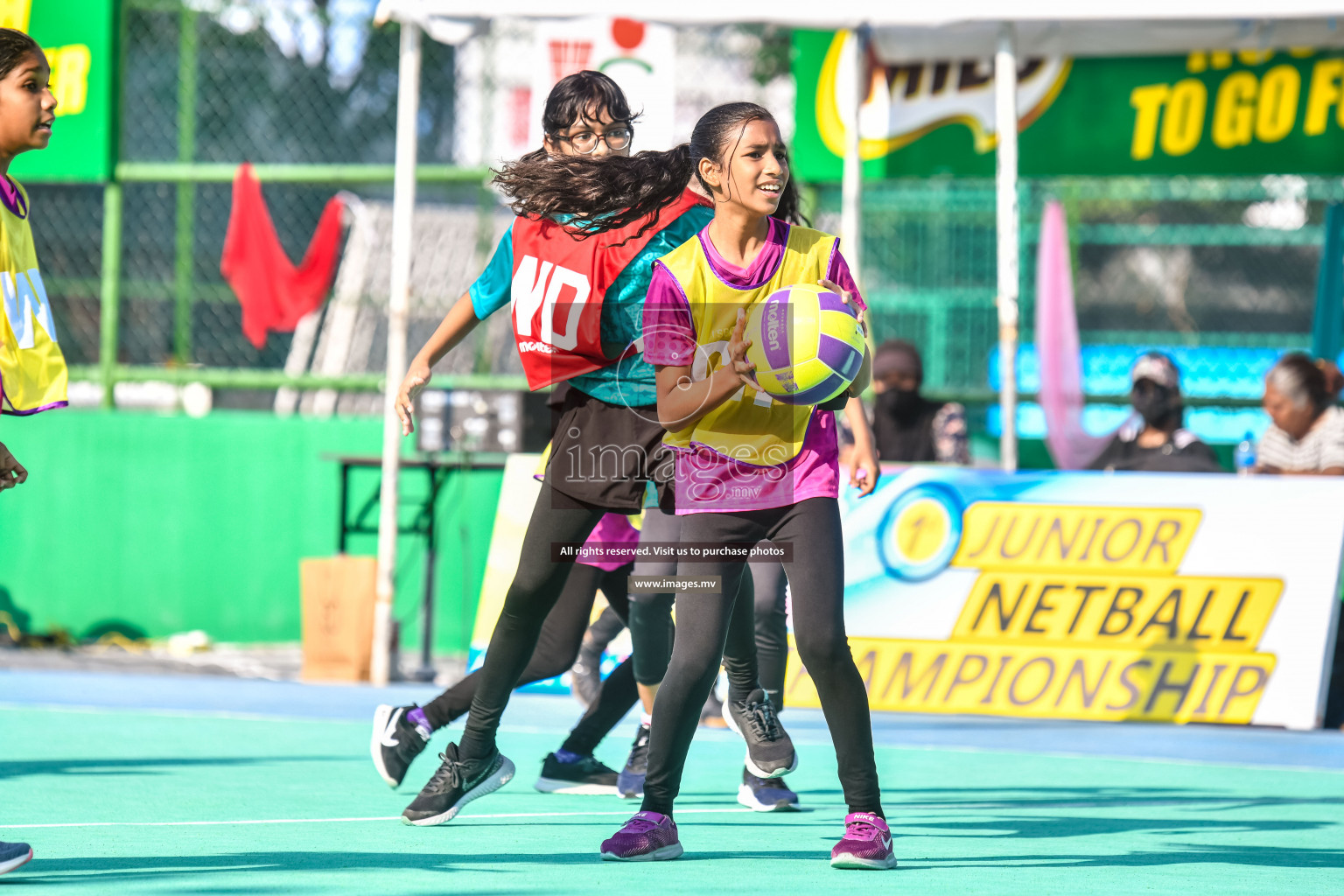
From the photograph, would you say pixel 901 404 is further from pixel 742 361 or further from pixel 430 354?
pixel 742 361

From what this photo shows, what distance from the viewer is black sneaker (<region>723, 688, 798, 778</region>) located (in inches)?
227

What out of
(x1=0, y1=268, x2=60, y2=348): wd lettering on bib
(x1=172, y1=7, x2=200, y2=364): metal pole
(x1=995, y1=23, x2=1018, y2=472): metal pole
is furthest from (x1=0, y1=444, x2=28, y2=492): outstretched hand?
(x1=172, y1=7, x2=200, y2=364): metal pole

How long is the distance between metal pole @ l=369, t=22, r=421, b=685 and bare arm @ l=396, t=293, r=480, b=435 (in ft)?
14.8

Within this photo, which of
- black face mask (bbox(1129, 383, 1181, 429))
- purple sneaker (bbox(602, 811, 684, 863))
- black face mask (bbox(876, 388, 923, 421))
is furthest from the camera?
black face mask (bbox(876, 388, 923, 421))

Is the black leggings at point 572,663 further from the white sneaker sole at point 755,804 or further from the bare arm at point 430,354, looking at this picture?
the bare arm at point 430,354

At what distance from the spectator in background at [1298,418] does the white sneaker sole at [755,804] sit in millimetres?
4621

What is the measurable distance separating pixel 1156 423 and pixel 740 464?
18.8 feet

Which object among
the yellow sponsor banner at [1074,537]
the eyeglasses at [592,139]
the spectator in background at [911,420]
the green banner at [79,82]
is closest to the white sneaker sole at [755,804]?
the eyeglasses at [592,139]

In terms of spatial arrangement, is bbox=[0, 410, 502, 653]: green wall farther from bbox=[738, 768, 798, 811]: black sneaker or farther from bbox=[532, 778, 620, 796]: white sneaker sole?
bbox=[738, 768, 798, 811]: black sneaker

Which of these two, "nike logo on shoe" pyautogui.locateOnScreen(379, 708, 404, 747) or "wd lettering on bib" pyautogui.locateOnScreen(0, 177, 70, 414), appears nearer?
"wd lettering on bib" pyautogui.locateOnScreen(0, 177, 70, 414)

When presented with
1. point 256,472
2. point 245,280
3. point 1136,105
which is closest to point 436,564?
point 256,472

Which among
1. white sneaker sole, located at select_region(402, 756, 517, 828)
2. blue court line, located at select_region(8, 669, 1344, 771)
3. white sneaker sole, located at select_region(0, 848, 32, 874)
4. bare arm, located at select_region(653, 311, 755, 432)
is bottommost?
blue court line, located at select_region(8, 669, 1344, 771)

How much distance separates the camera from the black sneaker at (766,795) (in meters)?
6.07

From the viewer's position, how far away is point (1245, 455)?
10.8 meters
